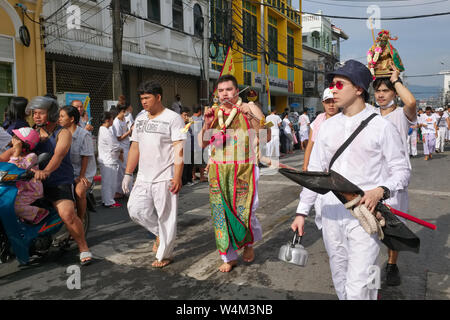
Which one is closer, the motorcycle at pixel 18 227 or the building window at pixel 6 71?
the motorcycle at pixel 18 227

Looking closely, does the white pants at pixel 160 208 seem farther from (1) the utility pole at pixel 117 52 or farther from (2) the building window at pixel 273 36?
(2) the building window at pixel 273 36

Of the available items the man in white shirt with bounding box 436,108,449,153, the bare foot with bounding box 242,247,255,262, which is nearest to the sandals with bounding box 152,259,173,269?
the bare foot with bounding box 242,247,255,262

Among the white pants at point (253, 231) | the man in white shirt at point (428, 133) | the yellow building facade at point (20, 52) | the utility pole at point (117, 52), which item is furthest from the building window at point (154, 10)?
the white pants at point (253, 231)

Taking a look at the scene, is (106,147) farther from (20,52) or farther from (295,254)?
(295,254)

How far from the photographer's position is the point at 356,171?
240cm

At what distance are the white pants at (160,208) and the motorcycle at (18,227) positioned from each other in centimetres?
91

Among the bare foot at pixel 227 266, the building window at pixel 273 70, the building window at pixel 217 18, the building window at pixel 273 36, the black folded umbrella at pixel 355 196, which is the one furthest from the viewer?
the building window at pixel 273 36

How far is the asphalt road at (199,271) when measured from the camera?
3.31m

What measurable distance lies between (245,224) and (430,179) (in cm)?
705

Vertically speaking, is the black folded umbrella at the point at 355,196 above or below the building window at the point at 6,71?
below

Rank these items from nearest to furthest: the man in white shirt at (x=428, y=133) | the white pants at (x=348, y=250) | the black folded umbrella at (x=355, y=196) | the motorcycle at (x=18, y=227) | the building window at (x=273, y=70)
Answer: the black folded umbrella at (x=355, y=196) < the white pants at (x=348, y=250) < the motorcycle at (x=18, y=227) < the man in white shirt at (x=428, y=133) < the building window at (x=273, y=70)

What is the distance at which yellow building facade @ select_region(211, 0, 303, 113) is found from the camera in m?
22.4

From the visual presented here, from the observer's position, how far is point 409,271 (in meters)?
3.73

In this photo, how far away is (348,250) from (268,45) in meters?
20.2
